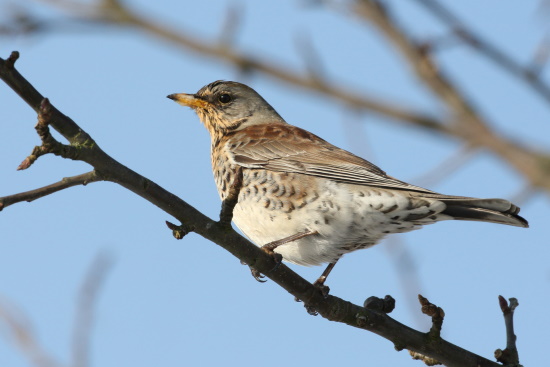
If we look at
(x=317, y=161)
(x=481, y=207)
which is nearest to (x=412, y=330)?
(x=481, y=207)

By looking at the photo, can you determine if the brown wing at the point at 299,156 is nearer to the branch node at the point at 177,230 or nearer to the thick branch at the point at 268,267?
the thick branch at the point at 268,267

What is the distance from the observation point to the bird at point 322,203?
22.5 ft

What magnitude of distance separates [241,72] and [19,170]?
4.30ft

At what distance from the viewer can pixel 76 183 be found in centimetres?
427

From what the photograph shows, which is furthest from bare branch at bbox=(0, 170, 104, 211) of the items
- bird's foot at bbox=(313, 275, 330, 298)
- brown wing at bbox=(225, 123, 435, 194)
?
brown wing at bbox=(225, 123, 435, 194)

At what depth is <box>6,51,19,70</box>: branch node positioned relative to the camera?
3.87 m

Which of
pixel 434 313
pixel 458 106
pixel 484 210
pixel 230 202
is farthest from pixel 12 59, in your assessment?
pixel 484 210

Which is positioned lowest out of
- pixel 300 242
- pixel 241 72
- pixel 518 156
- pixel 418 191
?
pixel 518 156

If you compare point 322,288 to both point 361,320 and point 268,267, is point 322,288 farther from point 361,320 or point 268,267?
point 268,267

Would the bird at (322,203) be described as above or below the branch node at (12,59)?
above

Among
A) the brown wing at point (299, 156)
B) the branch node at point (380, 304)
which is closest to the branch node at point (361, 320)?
the branch node at point (380, 304)

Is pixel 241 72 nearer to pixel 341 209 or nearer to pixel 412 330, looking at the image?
pixel 412 330

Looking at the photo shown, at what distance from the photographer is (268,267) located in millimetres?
5512

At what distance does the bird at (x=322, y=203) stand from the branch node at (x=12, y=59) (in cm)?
301
